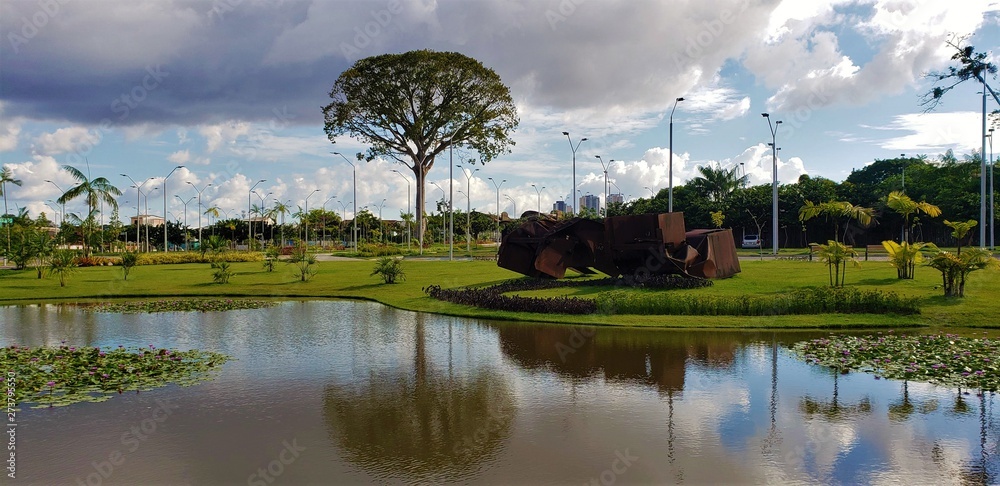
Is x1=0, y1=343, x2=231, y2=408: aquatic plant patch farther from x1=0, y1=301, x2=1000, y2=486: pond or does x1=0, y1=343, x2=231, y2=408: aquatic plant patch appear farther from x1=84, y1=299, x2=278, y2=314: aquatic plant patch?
x1=84, y1=299, x2=278, y2=314: aquatic plant patch

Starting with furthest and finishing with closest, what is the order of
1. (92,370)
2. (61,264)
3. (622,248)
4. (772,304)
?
(61,264)
(622,248)
(772,304)
(92,370)

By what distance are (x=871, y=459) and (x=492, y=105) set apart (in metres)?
60.2

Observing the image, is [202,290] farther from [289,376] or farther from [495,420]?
[495,420]

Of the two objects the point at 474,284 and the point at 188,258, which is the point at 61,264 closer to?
the point at 474,284

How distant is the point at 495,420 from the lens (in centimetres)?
948

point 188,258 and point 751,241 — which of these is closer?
point 188,258

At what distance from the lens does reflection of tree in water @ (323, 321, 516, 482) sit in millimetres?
7820

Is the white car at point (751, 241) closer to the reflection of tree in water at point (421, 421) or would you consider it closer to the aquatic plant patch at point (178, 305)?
the aquatic plant patch at point (178, 305)

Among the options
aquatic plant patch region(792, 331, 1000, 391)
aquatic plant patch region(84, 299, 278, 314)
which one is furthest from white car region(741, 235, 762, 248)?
aquatic plant patch region(792, 331, 1000, 391)

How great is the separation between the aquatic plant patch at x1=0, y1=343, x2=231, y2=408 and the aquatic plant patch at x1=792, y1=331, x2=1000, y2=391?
11.9 meters

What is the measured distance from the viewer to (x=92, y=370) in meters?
12.5

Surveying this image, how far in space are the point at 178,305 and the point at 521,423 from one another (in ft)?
63.7

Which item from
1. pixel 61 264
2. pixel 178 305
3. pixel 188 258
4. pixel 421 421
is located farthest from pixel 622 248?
pixel 188 258

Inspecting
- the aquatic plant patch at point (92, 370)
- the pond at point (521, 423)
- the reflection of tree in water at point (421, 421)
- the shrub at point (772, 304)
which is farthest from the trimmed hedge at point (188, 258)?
the reflection of tree in water at point (421, 421)
